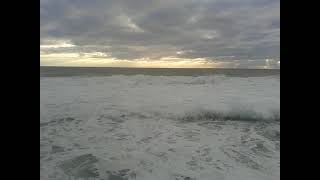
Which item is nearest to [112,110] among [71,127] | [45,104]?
[71,127]

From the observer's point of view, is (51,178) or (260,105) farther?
(260,105)

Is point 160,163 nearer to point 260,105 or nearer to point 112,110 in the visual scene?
point 112,110

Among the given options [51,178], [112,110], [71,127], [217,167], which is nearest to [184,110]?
[112,110]

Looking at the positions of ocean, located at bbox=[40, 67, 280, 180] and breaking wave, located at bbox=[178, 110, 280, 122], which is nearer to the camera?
ocean, located at bbox=[40, 67, 280, 180]

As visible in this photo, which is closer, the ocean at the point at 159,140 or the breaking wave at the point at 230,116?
the ocean at the point at 159,140

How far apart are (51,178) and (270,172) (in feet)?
9.75

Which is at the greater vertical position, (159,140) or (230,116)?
(230,116)

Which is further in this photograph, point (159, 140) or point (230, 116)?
point (230, 116)
